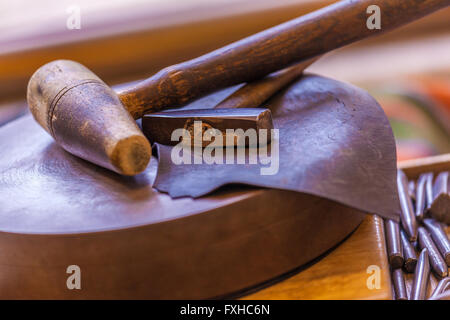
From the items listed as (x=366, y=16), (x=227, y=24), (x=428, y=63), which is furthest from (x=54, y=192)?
(x=428, y=63)

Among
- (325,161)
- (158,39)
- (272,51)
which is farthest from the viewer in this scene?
(158,39)

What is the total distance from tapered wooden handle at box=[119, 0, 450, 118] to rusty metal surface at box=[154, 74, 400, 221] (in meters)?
0.09

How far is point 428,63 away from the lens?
300 centimetres

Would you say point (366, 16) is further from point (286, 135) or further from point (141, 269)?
point (141, 269)

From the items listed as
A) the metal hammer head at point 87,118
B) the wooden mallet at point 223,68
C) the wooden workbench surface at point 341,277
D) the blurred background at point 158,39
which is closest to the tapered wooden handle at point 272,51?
the wooden mallet at point 223,68

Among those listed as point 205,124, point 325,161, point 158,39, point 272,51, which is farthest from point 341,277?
point 158,39

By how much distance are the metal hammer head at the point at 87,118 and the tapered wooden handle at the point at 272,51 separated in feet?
0.35

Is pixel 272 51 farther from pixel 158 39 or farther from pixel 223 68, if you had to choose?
pixel 158 39

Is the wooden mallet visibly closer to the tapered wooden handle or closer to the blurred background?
the tapered wooden handle

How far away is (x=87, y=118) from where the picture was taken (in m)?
1.02

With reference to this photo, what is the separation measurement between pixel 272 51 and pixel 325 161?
0.37 m

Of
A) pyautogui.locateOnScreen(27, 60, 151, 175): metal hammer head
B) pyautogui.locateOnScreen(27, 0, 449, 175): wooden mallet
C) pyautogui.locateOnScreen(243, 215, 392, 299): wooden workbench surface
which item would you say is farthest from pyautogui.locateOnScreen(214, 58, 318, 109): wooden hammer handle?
pyautogui.locateOnScreen(243, 215, 392, 299): wooden workbench surface

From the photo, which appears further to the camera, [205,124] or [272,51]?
[272,51]
